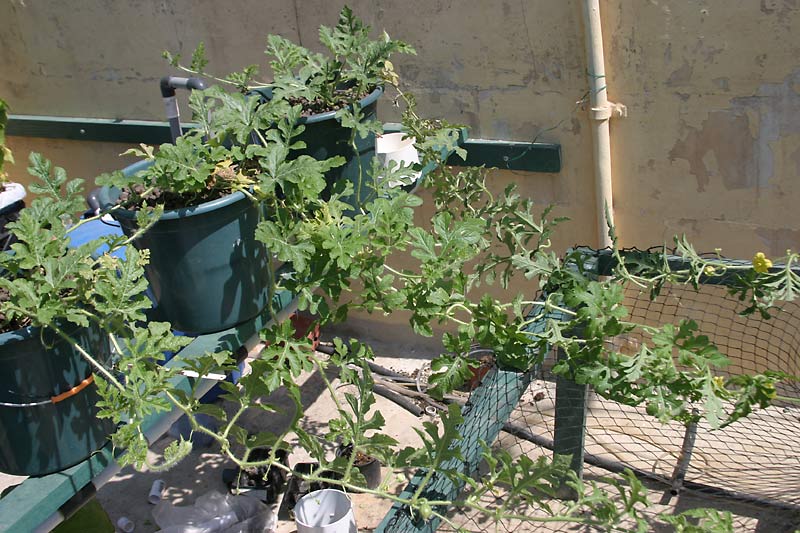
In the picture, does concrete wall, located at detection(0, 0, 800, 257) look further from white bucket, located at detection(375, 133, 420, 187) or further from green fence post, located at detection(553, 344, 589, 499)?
green fence post, located at detection(553, 344, 589, 499)

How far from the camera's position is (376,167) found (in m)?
2.05

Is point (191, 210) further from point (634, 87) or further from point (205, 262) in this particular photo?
point (634, 87)

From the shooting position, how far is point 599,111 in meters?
2.99

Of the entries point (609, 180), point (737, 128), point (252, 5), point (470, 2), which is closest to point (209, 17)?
point (252, 5)

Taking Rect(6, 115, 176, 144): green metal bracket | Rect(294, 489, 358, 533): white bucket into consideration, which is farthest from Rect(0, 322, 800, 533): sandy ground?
Rect(6, 115, 176, 144): green metal bracket

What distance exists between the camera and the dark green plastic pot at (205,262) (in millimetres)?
1812

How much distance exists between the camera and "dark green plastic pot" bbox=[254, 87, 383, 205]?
83.0 inches

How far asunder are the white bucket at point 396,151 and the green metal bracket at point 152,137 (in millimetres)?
407

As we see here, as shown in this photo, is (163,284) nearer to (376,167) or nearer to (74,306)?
(74,306)

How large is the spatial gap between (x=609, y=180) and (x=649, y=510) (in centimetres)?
126

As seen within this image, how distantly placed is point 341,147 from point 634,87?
1352mm

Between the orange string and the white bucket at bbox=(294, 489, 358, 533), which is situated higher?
the orange string

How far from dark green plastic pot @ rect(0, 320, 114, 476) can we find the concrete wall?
6.77 feet

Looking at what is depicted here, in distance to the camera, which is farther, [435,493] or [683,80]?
[683,80]
